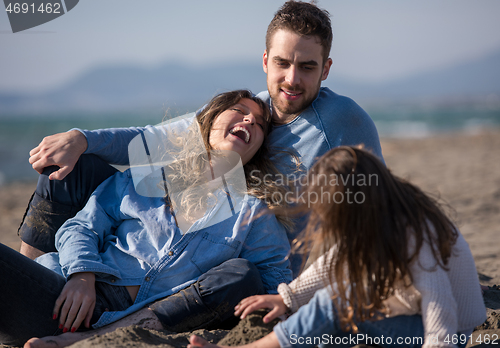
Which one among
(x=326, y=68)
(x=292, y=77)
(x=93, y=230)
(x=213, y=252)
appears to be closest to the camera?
(x=213, y=252)

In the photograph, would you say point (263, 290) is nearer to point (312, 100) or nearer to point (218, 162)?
point (218, 162)

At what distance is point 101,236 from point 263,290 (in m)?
0.99

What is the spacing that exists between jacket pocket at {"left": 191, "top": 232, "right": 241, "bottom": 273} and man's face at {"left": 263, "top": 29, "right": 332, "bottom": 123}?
1.01 meters

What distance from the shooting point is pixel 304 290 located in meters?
1.75

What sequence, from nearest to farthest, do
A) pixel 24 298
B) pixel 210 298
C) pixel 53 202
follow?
pixel 24 298, pixel 210 298, pixel 53 202

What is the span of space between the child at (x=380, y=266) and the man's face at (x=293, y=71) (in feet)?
4.01

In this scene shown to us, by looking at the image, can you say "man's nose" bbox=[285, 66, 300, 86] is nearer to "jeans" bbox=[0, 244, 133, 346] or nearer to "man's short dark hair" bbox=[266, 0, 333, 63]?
"man's short dark hair" bbox=[266, 0, 333, 63]

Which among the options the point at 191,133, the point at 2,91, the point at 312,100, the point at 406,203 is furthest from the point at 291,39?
the point at 2,91

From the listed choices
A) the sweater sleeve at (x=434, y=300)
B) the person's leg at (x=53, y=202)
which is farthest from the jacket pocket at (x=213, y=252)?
the sweater sleeve at (x=434, y=300)

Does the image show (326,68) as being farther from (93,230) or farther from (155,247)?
(93,230)

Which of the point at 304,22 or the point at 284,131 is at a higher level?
the point at 304,22

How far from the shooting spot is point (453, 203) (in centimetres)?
622

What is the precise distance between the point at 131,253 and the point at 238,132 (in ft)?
3.23

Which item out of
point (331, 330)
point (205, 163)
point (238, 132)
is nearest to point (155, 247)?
point (205, 163)
